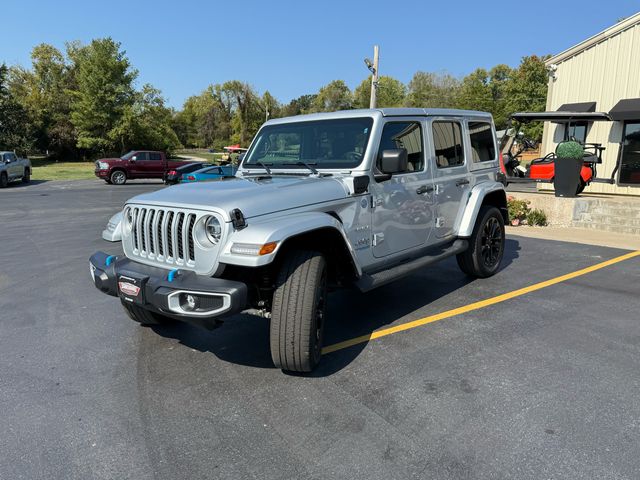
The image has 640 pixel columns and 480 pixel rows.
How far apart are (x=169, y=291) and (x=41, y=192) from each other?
63.6 ft

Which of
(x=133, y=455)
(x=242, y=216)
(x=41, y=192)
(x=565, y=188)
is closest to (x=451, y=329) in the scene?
(x=242, y=216)

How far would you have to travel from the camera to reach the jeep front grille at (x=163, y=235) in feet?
10.9

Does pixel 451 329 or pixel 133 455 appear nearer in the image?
pixel 133 455

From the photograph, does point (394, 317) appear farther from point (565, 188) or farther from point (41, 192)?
point (41, 192)

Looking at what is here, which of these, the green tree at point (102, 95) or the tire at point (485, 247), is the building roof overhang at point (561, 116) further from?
the green tree at point (102, 95)

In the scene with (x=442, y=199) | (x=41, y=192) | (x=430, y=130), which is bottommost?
(x=41, y=192)

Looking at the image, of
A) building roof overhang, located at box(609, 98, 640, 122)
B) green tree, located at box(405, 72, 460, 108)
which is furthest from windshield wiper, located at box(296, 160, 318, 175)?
green tree, located at box(405, 72, 460, 108)

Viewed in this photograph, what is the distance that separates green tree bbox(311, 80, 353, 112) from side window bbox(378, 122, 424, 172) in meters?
80.6

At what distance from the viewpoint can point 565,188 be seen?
1067 cm

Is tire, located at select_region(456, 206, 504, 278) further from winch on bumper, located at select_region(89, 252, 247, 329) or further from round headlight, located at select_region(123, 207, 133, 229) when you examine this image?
round headlight, located at select_region(123, 207, 133, 229)

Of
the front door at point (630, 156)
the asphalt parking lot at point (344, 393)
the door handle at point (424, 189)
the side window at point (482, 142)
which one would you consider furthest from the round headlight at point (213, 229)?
the front door at point (630, 156)

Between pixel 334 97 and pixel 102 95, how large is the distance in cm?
5087

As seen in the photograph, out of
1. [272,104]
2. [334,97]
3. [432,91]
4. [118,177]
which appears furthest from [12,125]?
[334,97]

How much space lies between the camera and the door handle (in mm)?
4754
